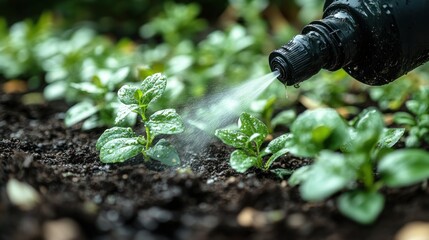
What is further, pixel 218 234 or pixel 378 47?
pixel 378 47

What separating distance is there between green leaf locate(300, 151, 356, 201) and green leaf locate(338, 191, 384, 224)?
41 mm

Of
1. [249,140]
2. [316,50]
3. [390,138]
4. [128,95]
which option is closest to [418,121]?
[390,138]


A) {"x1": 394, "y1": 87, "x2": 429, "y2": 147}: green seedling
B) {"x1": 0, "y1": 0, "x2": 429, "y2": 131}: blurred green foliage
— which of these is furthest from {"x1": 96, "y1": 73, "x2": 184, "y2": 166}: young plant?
{"x1": 394, "y1": 87, "x2": 429, "y2": 147}: green seedling

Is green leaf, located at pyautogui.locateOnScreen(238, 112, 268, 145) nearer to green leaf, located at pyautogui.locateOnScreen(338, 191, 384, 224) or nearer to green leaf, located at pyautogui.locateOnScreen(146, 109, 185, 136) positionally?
green leaf, located at pyautogui.locateOnScreen(146, 109, 185, 136)

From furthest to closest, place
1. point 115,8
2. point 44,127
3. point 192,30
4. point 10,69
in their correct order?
point 115,8 → point 192,30 → point 10,69 → point 44,127

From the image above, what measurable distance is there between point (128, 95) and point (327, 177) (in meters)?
0.62

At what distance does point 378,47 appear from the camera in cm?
145

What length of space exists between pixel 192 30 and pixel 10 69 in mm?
905

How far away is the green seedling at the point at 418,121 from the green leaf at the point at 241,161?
521mm

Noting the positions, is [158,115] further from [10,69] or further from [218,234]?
[10,69]

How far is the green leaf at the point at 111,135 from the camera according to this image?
1.38m

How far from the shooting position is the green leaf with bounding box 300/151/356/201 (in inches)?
37.0

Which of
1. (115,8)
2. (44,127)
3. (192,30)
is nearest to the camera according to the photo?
(44,127)

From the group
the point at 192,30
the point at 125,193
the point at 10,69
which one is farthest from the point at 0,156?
the point at 192,30
